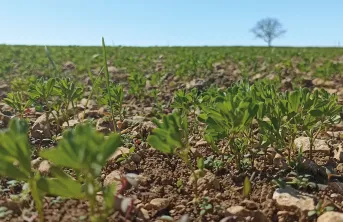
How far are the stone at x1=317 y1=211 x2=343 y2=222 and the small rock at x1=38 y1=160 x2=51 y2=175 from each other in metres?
1.36

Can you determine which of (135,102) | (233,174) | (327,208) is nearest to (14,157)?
(233,174)

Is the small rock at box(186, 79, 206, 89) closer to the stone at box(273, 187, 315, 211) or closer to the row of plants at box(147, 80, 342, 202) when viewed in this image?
the row of plants at box(147, 80, 342, 202)

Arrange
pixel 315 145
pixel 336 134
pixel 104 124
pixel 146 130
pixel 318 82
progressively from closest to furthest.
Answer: pixel 315 145 → pixel 146 130 → pixel 336 134 → pixel 104 124 → pixel 318 82

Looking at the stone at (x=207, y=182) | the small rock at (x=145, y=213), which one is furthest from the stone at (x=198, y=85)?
the small rock at (x=145, y=213)

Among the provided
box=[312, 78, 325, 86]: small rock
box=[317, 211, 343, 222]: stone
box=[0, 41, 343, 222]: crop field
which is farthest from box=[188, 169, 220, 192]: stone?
box=[312, 78, 325, 86]: small rock

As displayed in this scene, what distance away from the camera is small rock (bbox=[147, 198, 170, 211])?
2068mm

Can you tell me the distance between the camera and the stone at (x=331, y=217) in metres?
1.84

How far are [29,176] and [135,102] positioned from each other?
3.60 metres

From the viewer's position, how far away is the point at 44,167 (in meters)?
2.30

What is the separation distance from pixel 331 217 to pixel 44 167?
1.44 meters

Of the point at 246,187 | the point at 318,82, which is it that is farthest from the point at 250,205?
the point at 318,82

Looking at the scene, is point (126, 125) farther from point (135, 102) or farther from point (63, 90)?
point (135, 102)

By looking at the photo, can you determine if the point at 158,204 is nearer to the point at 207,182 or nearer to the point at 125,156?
the point at 207,182

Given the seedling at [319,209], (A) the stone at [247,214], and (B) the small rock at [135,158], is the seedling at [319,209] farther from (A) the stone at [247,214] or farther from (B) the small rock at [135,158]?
(B) the small rock at [135,158]
